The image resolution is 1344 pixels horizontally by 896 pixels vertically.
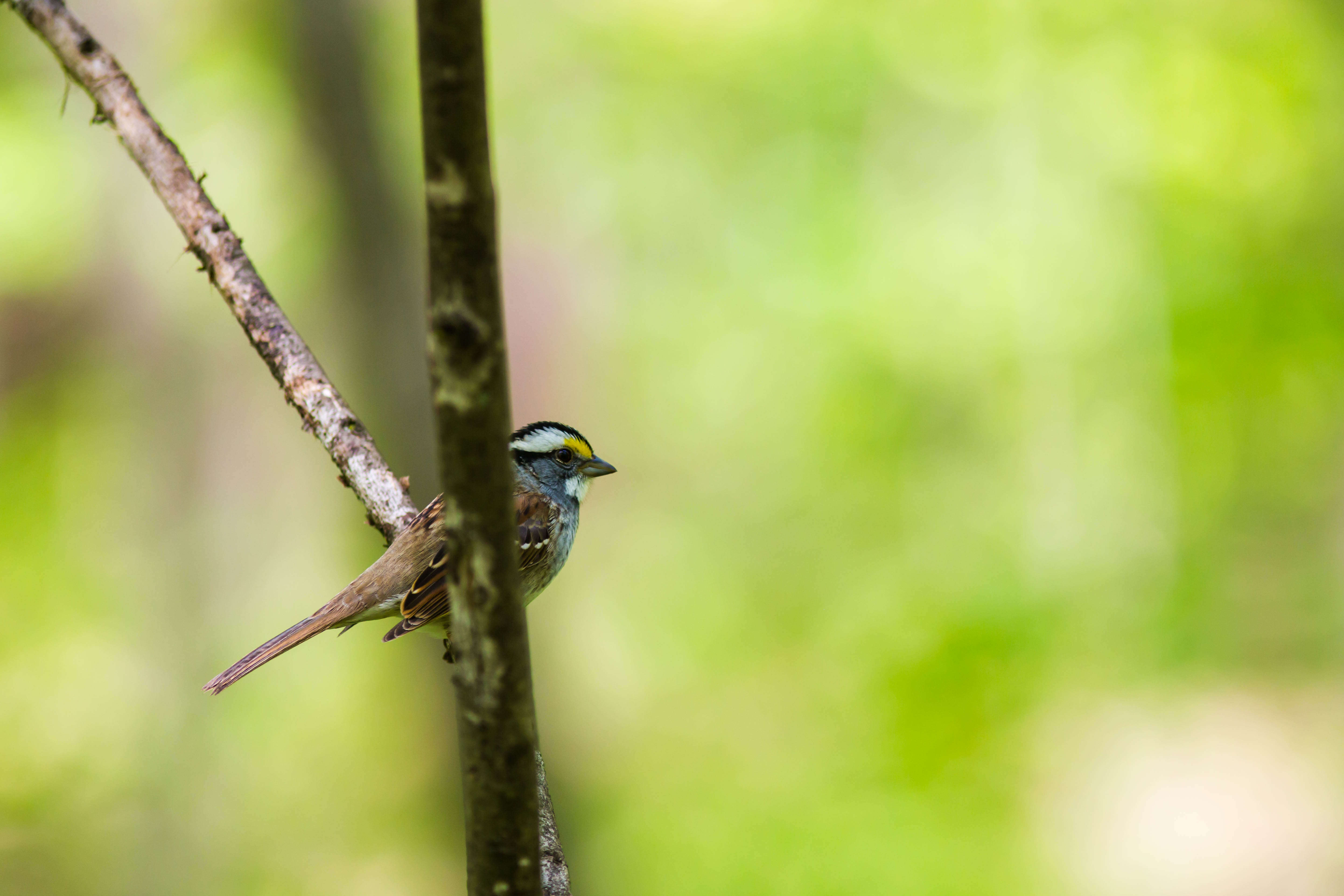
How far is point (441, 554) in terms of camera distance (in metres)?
3.32

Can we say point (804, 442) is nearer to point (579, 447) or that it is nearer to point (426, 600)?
point (579, 447)

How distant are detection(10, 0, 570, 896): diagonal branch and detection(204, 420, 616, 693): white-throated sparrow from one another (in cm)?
39

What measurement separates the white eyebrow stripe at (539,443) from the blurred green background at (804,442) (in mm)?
4470

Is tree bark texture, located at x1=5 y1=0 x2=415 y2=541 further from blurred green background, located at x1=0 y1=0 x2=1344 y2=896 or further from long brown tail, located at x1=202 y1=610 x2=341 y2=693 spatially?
blurred green background, located at x1=0 y1=0 x2=1344 y2=896

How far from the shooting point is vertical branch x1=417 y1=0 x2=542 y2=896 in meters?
1.06

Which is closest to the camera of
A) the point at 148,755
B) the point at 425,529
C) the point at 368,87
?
the point at 425,529

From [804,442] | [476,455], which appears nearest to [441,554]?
[476,455]

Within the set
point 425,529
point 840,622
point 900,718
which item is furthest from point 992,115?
point 425,529

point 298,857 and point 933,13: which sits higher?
point 933,13

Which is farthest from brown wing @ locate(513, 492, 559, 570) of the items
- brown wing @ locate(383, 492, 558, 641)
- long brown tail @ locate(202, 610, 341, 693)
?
long brown tail @ locate(202, 610, 341, 693)

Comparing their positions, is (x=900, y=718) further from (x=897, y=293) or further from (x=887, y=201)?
(x=887, y=201)

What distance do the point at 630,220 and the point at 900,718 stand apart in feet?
20.5

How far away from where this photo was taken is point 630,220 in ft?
36.4

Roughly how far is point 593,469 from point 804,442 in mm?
6724
